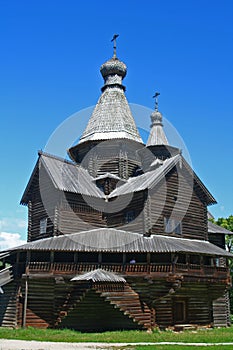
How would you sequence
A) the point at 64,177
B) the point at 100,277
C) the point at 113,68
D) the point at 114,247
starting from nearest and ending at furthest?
1. the point at 100,277
2. the point at 114,247
3. the point at 64,177
4. the point at 113,68

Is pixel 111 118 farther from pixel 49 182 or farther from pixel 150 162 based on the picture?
pixel 49 182

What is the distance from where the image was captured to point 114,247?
26.0 meters

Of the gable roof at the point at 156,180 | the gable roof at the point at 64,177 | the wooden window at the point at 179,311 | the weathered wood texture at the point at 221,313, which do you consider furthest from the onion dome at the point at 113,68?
the wooden window at the point at 179,311

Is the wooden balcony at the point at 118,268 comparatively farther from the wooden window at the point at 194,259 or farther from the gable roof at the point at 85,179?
the gable roof at the point at 85,179

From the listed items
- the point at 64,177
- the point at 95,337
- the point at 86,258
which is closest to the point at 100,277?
the point at 95,337

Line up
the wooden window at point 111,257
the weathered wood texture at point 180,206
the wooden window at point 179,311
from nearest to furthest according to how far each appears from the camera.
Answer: the wooden window at point 179,311 < the wooden window at point 111,257 < the weathered wood texture at point 180,206

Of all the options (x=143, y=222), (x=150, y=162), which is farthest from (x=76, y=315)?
(x=150, y=162)

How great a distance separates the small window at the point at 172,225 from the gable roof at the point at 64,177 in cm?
566

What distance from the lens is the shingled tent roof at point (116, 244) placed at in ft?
83.6

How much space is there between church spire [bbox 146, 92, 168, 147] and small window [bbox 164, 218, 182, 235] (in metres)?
9.97

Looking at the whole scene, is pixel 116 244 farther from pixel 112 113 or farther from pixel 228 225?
pixel 228 225

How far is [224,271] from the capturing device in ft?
94.8

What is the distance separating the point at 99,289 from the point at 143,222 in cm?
638

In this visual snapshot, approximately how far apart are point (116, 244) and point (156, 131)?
16284 mm
